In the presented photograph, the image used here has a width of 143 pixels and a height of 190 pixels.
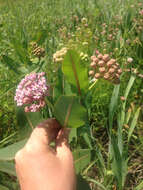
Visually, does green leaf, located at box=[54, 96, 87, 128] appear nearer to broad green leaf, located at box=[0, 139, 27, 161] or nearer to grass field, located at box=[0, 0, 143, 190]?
grass field, located at box=[0, 0, 143, 190]

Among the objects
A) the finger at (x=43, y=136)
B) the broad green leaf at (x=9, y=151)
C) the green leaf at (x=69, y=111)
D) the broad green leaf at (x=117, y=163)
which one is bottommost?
the broad green leaf at (x=117, y=163)

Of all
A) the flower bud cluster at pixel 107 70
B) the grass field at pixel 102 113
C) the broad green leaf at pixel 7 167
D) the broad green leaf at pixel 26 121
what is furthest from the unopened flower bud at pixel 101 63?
the broad green leaf at pixel 7 167

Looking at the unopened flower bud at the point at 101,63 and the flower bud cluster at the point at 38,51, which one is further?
the flower bud cluster at the point at 38,51

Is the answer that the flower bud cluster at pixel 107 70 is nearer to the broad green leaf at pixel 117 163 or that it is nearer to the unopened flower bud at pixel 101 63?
the unopened flower bud at pixel 101 63

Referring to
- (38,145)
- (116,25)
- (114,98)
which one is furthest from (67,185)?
(116,25)

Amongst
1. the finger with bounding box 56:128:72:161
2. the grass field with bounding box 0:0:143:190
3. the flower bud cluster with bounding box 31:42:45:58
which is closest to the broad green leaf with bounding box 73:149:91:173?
the grass field with bounding box 0:0:143:190

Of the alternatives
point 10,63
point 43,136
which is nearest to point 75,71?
point 43,136
